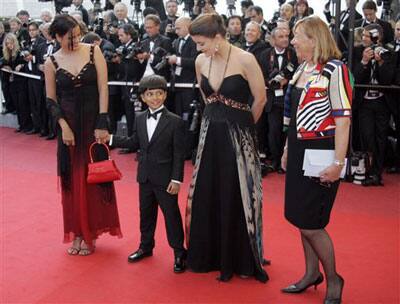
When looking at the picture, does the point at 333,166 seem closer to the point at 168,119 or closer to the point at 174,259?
the point at 168,119

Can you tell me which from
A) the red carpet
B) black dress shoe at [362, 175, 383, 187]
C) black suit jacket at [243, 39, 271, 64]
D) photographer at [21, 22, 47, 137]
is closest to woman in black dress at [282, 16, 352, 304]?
the red carpet

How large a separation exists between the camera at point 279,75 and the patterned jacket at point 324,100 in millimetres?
2828

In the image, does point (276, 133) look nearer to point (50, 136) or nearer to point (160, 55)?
point (160, 55)

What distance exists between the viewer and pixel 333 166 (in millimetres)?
2861

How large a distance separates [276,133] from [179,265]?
109 inches

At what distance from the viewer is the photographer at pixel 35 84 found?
805 centimetres

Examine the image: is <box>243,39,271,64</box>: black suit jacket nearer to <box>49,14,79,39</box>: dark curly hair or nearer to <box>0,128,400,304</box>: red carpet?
<box>0,128,400,304</box>: red carpet

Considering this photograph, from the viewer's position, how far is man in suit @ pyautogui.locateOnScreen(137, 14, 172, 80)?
661 cm

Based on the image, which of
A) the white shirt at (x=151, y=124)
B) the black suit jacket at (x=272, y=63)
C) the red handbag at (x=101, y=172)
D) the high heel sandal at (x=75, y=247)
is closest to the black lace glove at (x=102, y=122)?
the red handbag at (x=101, y=172)

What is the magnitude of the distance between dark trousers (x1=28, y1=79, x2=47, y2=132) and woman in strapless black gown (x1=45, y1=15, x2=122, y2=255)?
14.7ft

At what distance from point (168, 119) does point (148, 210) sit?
64 cm

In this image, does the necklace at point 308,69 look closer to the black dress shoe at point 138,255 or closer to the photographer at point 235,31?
the black dress shoe at point 138,255

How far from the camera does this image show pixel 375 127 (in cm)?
571

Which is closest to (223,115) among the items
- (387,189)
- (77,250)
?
(77,250)
